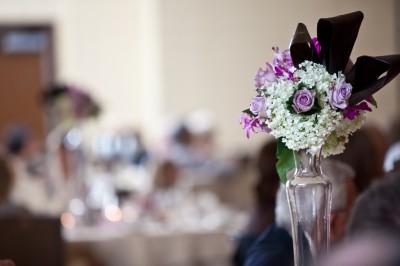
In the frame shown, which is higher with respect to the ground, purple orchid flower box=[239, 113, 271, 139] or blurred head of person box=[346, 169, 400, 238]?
purple orchid flower box=[239, 113, 271, 139]

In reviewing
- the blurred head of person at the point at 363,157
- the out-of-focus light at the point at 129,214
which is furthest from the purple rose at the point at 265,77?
the out-of-focus light at the point at 129,214

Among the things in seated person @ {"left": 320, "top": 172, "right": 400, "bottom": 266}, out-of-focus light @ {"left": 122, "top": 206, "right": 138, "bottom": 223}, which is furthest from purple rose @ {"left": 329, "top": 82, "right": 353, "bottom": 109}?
out-of-focus light @ {"left": 122, "top": 206, "right": 138, "bottom": 223}

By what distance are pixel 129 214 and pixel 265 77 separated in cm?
431

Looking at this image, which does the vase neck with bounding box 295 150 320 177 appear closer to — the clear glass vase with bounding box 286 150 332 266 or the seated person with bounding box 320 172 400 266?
the clear glass vase with bounding box 286 150 332 266

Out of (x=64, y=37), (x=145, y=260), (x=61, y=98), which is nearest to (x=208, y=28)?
(x=64, y=37)

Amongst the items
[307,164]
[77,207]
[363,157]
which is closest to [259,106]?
[307,164]

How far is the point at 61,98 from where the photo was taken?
6.83 metres

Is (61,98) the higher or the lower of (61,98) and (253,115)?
the lower

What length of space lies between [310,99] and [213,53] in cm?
1082

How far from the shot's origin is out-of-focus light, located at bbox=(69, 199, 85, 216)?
643cm

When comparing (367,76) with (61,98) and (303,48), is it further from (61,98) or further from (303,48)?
(61,98)

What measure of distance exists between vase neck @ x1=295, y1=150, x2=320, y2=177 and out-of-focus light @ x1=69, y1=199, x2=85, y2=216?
434cm

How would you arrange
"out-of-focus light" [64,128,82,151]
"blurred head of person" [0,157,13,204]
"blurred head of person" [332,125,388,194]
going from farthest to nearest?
"out-of-focus light" [64,128,82,151] → "blurred head of person" [0,157,13,204] → "blurred head of person" [332,125,388,194]

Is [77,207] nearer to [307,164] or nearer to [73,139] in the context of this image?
[73,139]
